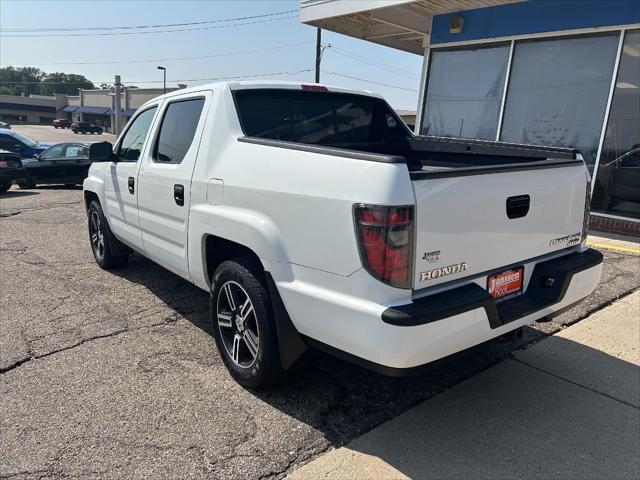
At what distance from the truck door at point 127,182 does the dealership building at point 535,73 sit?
594 cm

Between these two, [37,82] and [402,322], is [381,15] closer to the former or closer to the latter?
[402,322]

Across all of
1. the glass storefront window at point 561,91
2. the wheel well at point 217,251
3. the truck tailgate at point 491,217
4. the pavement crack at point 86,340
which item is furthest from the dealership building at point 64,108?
the truck tailgate at point 491,217

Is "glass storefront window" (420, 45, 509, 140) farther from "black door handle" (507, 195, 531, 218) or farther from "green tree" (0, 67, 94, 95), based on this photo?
"green tree" (0, 67, 94, 95)

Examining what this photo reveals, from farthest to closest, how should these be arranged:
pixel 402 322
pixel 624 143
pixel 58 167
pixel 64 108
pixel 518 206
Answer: pixel 64 108
pixel 58 167
pixel 624 143
pixel 518 206
pixel 402 322

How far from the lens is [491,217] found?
2.73 m

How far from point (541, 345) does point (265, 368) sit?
2296 mm

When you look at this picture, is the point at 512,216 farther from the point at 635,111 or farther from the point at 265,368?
the point at 635,111

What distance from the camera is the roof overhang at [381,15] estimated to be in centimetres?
932

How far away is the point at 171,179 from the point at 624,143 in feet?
24.8

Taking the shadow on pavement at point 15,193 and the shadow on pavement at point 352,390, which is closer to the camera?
the shadow on pavement at point 352,390

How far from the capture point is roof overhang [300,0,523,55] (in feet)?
30.6

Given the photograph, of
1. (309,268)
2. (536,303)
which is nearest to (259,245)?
(309,268)

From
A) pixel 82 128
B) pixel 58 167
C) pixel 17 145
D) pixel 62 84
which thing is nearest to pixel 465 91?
pixel 58 167

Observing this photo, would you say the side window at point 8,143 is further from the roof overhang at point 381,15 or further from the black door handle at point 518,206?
the black door handle at point 518,206
